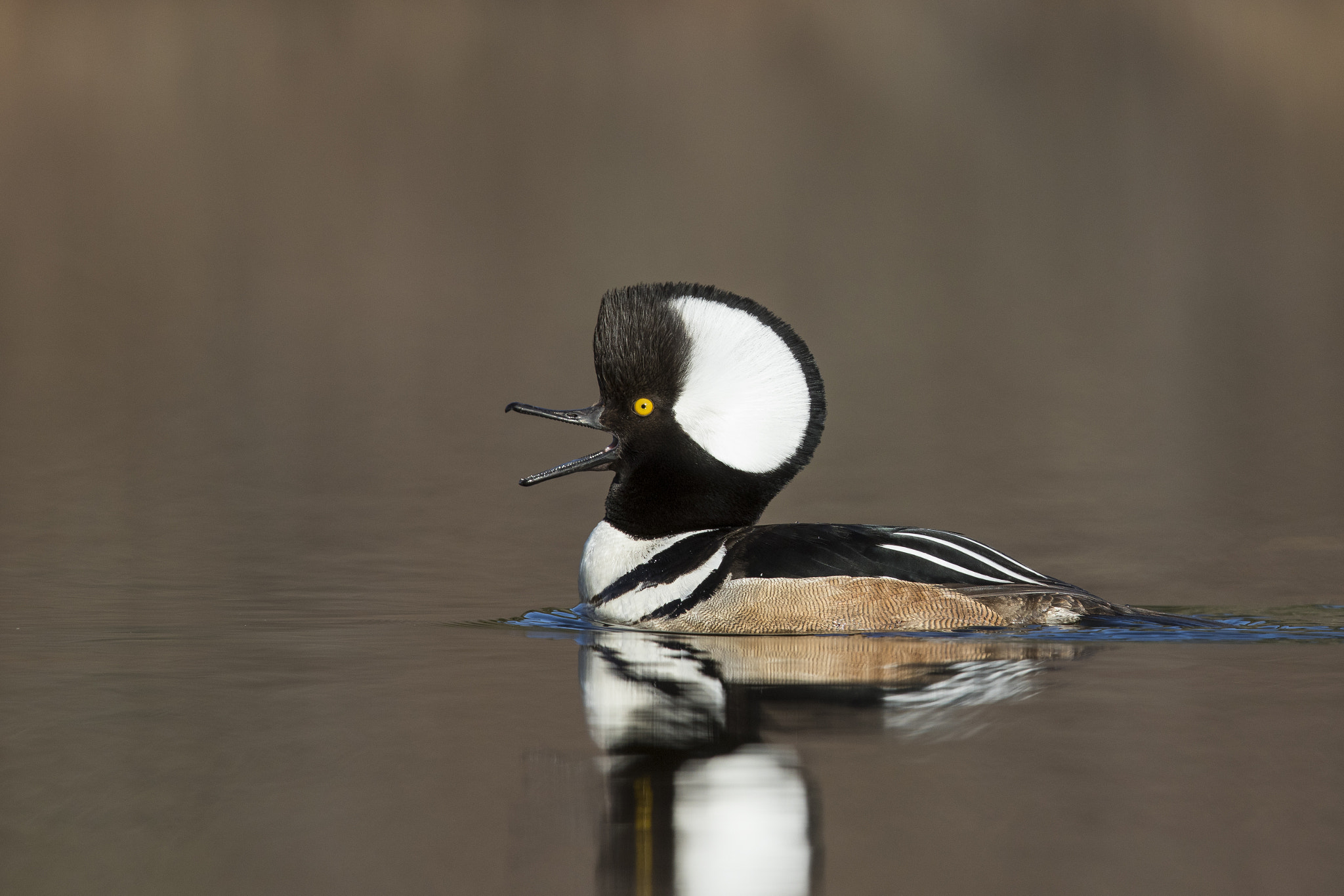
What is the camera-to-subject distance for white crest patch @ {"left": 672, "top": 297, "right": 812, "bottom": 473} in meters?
7.68

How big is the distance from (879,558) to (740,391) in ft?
3.45

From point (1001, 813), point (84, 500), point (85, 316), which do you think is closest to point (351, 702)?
point (1001, 813)

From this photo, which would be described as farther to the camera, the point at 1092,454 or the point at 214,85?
the point at 214,85

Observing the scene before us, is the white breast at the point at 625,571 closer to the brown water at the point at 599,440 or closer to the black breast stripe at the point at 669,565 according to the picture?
the black breast stripe at the point at 669,565

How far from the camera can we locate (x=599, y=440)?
15953 millimetres

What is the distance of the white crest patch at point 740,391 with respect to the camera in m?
7.68

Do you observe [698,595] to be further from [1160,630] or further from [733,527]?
[1160,630]

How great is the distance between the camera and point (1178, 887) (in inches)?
158

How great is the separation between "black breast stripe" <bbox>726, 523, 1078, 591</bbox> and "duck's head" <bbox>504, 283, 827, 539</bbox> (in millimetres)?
511

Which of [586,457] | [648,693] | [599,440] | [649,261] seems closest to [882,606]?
[648,693]

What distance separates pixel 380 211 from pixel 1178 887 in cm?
2896

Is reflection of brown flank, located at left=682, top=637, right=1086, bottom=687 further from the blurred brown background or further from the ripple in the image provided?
the blurred brown background

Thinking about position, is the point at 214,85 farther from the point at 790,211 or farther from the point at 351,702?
the point at 351,702

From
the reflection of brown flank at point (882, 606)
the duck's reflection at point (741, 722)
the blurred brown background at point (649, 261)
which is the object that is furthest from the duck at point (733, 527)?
the blurred brown background at point (649, 261)
